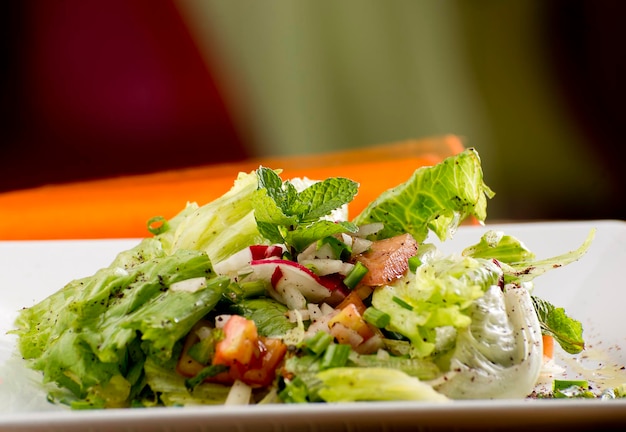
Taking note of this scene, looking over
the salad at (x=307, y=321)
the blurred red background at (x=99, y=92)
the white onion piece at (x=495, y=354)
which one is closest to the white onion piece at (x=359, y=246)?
the salad at (x=307, y=321)

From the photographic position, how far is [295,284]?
6.33 feet

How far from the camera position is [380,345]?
177cm

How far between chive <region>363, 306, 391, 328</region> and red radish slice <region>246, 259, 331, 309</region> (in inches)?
6.5

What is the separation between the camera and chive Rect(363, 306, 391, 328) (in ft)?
5.77

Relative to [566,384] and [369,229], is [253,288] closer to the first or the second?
[369,229]

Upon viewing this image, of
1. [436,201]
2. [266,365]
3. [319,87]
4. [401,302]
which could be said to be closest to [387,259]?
[401,302]

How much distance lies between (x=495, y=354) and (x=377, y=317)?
0.29m

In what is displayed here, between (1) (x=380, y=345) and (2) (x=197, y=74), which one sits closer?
(1) (x=380, y=345)

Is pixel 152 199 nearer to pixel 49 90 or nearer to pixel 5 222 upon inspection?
pixel 5 222

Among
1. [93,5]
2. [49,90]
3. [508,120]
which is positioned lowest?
[508,120]

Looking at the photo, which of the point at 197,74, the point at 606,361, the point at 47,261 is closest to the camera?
the point at 606,361

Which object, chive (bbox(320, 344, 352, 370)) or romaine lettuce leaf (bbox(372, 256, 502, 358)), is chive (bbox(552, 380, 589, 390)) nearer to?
romaine lettuce leaf (bbox(372, 256, 502, 358))

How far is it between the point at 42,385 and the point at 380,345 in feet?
2.81

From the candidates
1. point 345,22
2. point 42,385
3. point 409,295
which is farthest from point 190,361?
point 345,22
